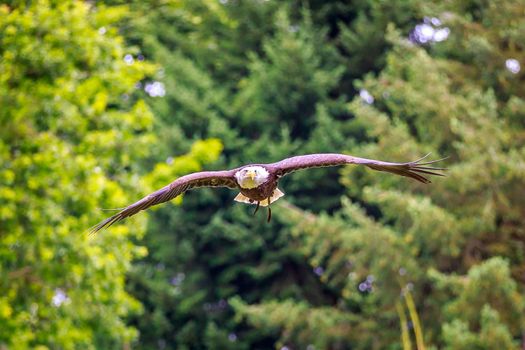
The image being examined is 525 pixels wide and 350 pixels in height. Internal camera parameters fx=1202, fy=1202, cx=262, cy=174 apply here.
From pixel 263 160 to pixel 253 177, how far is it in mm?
12003

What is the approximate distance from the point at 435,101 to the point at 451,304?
10.2ft

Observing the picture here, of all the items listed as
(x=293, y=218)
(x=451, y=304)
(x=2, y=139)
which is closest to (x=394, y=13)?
(x=293, y=218)

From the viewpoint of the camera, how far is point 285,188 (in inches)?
830

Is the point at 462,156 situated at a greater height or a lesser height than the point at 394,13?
greater

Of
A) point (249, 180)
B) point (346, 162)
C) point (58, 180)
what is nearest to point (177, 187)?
point (249, 180)

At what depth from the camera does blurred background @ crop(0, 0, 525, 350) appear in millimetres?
14781

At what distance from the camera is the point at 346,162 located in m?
8.71

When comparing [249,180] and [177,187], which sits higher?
[249,180]

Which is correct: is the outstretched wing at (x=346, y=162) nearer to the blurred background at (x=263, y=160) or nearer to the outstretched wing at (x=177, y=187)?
the outstretched wing at (x=177, y=187)

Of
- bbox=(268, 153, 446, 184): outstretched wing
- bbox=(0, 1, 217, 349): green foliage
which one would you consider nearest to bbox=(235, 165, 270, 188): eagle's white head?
bbox=(268, 153, 446, 184): outstretched wing

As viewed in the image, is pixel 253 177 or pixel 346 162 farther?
pixel 253 177

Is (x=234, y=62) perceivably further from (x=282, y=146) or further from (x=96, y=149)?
(x=96, y=149)

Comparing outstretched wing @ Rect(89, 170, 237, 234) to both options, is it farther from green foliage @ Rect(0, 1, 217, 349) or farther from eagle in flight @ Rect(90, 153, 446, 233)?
green foliage @ Rect(0, 1, 217, 349)

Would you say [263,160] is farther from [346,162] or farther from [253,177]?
[346,162]
